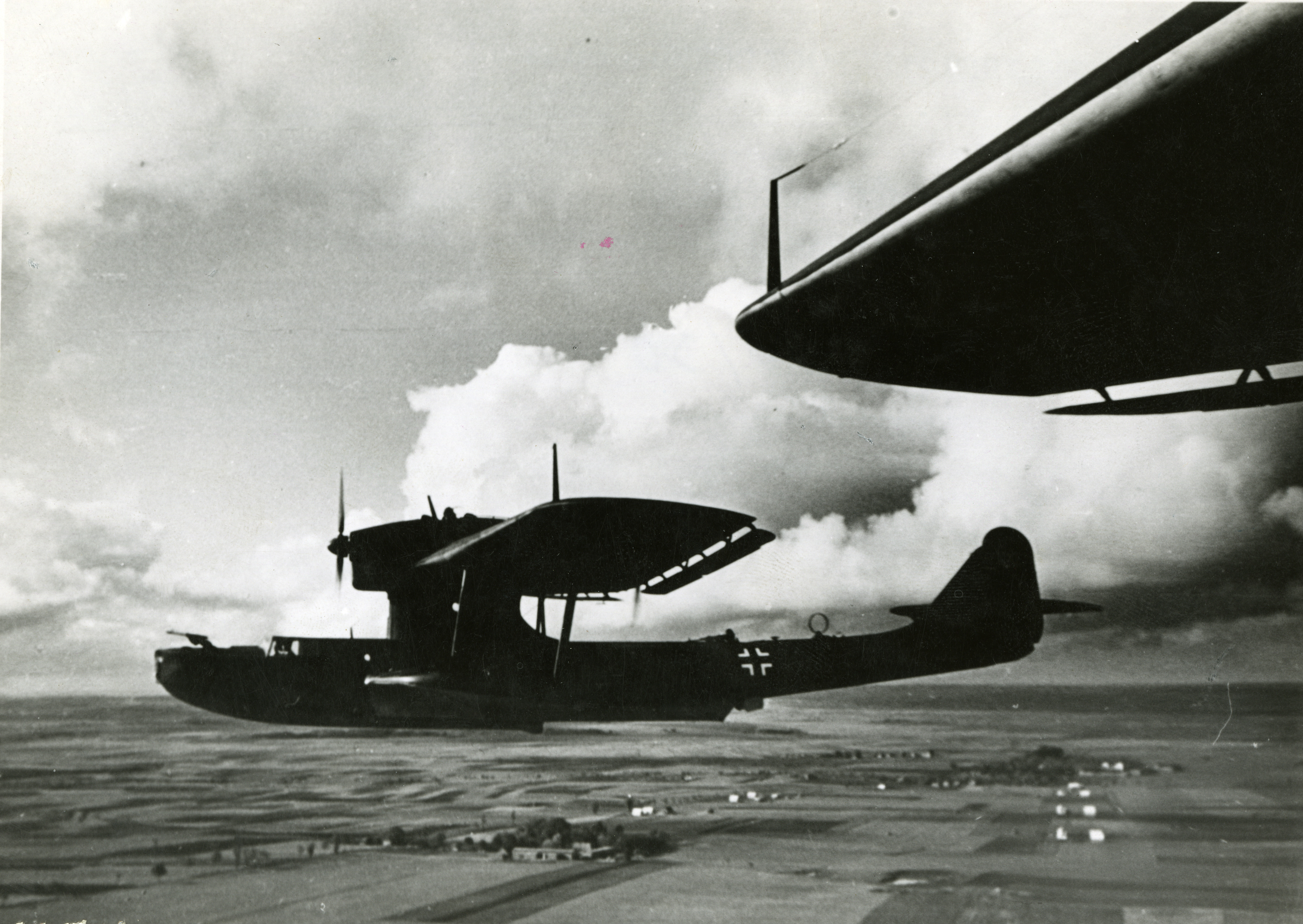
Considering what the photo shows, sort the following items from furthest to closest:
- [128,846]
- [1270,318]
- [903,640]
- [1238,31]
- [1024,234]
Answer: [128,846]
[903,640]
[1270,318]
[1024,234]
[1238,31]

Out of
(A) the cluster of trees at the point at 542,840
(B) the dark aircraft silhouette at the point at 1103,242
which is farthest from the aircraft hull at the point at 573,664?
(A) the cluster of trees at the point at 542,840

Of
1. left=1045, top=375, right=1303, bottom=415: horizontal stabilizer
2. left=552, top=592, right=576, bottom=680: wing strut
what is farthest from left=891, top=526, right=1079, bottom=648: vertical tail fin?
left=1045, top=375, right=1303, bottom=415: horizontal stabilizer

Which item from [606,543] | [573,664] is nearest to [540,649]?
[573,664]

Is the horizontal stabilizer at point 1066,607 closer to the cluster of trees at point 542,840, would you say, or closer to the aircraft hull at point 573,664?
the aircraft hull at point 573,664

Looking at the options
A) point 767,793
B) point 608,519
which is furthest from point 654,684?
point 767,793

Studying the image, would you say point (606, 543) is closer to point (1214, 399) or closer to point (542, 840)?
point (1214, 399)

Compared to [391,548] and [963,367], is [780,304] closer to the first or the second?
[963,367]

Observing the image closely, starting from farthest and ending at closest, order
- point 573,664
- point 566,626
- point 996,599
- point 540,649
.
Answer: point 996,599 → point 573,664 → point 540,649 → point 566,626
